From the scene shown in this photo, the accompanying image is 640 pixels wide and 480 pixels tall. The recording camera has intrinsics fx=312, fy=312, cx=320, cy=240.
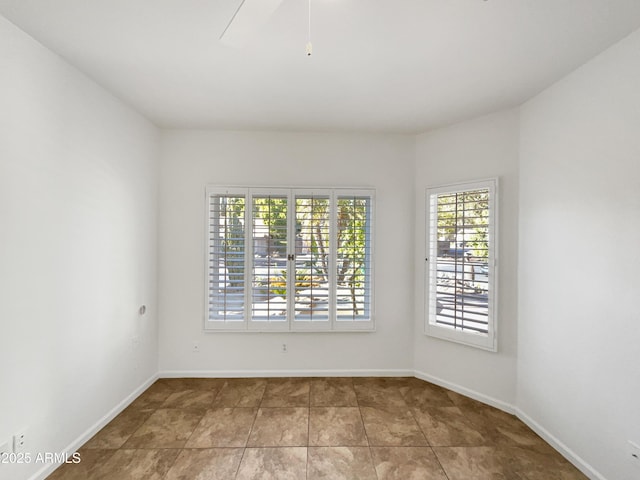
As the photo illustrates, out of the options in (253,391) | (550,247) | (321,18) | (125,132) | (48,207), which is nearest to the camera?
(321,18)

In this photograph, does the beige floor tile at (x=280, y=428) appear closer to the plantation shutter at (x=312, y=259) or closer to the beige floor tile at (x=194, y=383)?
the beige floor tile at (x=194, y=383)

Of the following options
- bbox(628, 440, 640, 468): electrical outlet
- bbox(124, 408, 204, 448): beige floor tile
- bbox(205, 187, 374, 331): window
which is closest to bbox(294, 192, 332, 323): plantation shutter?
bbox(205, 187, 374, 331): window

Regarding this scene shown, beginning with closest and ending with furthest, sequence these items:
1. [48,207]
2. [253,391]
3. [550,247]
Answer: [48,207]
[550,247]
[253,391]

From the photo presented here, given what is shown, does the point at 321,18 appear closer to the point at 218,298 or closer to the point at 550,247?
the point at 550,247

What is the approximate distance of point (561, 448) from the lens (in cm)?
220

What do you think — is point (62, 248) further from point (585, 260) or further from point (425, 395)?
point (585, 260)

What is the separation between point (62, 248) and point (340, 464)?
7.59ft

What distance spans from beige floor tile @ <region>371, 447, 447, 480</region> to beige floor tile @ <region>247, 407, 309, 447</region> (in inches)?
21.7

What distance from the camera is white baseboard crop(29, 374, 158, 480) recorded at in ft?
6.29

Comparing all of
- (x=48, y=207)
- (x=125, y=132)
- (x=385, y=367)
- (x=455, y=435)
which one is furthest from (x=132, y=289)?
(x=455, y=435)

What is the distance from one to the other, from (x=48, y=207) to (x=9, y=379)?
988mm

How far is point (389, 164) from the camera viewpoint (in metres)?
3.40

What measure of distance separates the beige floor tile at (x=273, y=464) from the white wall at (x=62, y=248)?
1235mm

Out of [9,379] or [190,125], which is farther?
[190,125]
